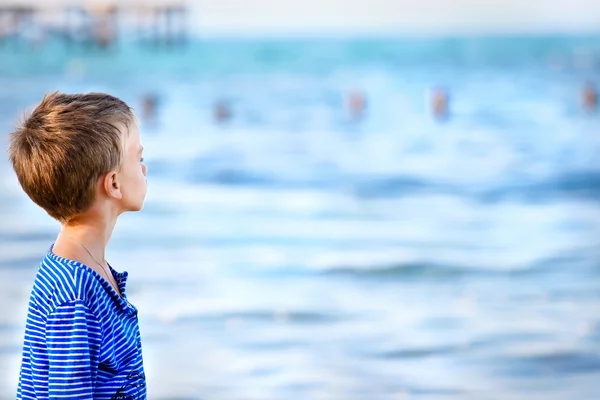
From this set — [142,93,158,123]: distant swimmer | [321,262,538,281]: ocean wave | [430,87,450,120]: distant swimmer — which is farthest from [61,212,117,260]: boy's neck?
[430,87,450,120]: distant swimmer

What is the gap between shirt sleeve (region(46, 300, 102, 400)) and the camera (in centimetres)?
127

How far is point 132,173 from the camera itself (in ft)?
4.55

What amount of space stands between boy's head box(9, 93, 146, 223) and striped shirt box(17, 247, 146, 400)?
0.09 m

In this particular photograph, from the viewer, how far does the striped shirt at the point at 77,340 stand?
1.27 metres

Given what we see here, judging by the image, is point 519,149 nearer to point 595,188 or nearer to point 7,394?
point 595,188

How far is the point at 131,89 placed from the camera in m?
20.3

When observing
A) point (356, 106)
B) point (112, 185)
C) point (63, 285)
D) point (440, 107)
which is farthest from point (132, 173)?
point (356, 106)

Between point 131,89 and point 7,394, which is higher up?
point 131,89

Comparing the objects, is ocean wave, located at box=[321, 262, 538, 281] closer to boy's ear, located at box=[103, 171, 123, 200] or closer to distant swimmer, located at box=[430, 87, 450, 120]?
boy's ear, located at box=[103, 171, 123, 200]

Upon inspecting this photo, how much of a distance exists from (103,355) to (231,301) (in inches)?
109

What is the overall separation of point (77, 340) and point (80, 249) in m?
0.15

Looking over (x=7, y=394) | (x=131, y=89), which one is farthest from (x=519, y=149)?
(x=131, y=89)

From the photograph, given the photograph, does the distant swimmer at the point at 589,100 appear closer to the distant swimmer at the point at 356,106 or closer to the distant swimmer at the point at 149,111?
the distant swimmer at the point at 356,106

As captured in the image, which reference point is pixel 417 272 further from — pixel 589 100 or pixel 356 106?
pixel 589 100
